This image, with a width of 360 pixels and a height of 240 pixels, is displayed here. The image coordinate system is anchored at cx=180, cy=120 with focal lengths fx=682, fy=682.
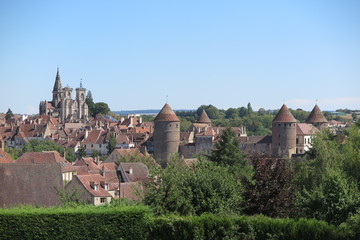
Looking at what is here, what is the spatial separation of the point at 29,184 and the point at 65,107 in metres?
135

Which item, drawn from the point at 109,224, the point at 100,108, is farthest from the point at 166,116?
the point at 100,108

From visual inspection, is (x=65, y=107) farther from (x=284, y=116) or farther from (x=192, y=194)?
(x=192, y=194)

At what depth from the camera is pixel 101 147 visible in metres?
107

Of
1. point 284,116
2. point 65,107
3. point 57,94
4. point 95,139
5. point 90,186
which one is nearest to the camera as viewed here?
point 90,186

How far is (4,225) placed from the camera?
63.5ft

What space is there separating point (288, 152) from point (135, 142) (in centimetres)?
3417

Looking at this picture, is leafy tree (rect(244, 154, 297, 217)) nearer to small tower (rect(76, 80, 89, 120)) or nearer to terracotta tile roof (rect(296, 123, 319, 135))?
terracotta tile roof (rect(296, 123, 319, 135))

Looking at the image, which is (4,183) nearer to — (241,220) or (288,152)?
(241,220)

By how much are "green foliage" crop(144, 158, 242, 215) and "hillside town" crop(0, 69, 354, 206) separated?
110cm

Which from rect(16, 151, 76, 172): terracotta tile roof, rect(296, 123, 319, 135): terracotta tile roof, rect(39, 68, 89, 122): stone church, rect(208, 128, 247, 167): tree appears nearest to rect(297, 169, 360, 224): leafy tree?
rect(208, 128, 247, 167): tree

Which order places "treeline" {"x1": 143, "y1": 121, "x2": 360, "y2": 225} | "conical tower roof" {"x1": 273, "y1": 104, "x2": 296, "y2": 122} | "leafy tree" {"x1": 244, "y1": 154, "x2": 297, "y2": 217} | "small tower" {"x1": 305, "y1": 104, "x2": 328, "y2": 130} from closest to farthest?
"treeline" {"x1": 143, "y1": 121, "x2": 360, "y2": 225}
"leafy tree" {"x1": 244, "y1": 154, "x2": 297, "y2": 217}
"conical tower roof" {"x1": 273, "y1": 104, "x2": 296, "y2": 122}
"small tower" {"x1": 305, "y1": 104, "x2": 328, "y2": 130}

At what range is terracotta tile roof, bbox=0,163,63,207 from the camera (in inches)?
922

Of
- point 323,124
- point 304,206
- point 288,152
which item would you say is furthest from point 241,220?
point 323,124

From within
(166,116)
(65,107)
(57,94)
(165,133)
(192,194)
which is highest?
(57,94)
